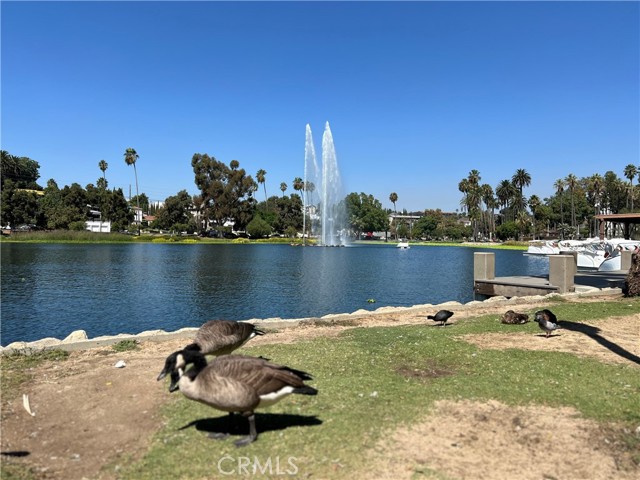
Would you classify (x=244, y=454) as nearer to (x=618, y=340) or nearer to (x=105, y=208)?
(x=618, y=340)

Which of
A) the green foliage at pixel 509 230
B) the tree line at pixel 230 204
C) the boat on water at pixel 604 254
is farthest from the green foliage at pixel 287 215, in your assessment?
the boat on water at pixel 604 254

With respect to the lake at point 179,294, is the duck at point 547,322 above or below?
above

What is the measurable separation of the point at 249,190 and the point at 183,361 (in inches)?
5448

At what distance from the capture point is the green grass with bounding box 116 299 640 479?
5694mm

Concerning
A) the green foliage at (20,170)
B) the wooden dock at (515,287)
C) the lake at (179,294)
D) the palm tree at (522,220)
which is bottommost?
the lake at (179,294)

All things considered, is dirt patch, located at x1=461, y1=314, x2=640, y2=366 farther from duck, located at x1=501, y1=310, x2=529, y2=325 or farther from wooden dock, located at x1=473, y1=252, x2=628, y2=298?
wooden dock, located at x1=473, y1=252, x2=628, y2=298

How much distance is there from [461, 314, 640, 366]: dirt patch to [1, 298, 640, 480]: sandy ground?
186 inches

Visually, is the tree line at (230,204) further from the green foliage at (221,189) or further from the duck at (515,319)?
the duck at (515,319)

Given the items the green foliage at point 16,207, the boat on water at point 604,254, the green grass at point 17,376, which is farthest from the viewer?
the green foliage at point 16,207

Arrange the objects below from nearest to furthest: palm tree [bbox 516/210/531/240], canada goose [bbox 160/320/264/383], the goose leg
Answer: the goose leg
canada goose [bbox 160/320/264/383]
palm tree [bbox 516/210/531/240]

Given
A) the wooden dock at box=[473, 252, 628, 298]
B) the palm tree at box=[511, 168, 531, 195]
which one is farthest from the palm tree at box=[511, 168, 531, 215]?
the wooden dock at box=[473, 252, 628, 298]

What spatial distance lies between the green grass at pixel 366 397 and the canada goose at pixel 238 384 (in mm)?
575

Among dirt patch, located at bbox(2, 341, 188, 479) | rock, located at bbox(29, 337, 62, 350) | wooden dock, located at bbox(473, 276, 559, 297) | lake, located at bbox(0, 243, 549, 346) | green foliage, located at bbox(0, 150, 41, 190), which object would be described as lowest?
lake, located at bbox(0, 243, 549, 346)

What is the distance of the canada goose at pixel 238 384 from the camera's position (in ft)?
19.0
